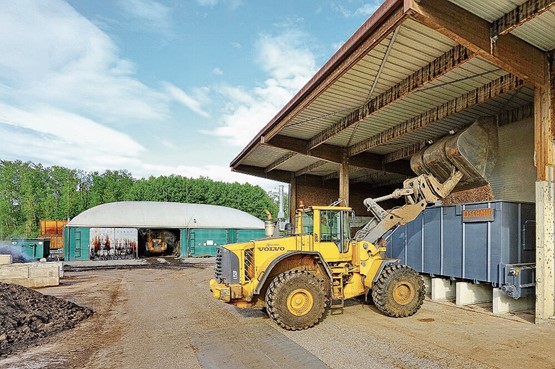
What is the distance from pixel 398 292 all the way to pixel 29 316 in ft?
27.7

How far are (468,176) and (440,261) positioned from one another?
2695mm

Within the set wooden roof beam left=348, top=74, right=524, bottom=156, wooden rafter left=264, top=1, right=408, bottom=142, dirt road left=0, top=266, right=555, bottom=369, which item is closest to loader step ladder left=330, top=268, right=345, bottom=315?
dirt road left=0, top=266, right=555, bottom=369

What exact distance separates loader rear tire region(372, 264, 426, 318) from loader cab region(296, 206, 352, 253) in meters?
1.16

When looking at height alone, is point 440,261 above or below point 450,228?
below

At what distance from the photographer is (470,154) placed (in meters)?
12.0

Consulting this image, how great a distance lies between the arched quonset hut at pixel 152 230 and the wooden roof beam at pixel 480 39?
28.8 meters

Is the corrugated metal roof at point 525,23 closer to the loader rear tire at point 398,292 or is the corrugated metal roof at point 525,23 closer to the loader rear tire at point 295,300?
the loader rear tire at point 398,292

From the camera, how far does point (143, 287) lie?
1619 centimetres

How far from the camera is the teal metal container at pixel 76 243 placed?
2964 cm

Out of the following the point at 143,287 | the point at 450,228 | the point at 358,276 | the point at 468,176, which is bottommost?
the point at 143,287

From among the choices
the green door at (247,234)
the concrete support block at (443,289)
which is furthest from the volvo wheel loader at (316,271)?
the green door at (247,234)

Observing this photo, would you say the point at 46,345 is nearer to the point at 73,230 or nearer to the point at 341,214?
the point at 341,214

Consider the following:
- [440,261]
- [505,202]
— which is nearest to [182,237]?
[440,261]

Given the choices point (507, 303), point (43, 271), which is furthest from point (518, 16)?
point (43, 271)
